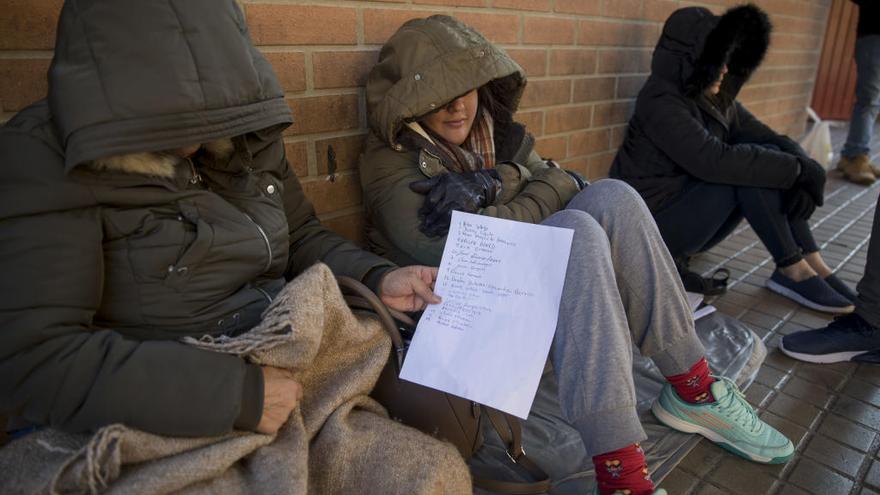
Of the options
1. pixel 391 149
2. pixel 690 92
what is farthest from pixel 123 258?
pixel 690 92

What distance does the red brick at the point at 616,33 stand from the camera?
3.01 meters

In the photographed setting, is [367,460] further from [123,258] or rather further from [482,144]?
[482,144]

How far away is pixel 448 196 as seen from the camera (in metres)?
1.73

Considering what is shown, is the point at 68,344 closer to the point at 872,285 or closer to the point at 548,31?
the point at 548,31

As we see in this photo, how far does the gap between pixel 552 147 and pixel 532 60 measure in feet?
1.58

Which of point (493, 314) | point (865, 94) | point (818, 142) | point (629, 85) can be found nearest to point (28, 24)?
point (493, 314)

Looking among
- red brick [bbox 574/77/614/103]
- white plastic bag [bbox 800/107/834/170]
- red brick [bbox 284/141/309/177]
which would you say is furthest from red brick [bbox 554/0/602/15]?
Result: white plastic bag [bbox 800/107/834/170]

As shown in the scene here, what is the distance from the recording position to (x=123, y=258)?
116 centimetres

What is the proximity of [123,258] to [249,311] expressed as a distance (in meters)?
0.29

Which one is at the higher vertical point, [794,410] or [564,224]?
[564,224]

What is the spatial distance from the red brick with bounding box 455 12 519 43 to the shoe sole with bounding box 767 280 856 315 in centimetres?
178

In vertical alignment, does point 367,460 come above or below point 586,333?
below

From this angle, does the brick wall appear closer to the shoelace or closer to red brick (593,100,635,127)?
red brick (593,100,635,127)

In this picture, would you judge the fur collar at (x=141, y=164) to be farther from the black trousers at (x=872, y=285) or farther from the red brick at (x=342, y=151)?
the black trousers at (x=872, y=285)
